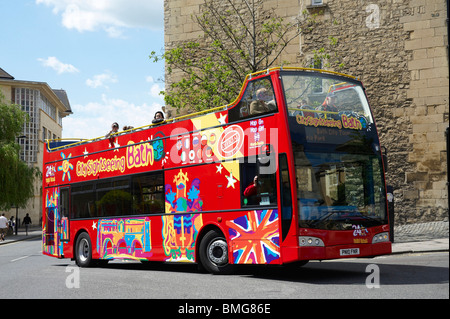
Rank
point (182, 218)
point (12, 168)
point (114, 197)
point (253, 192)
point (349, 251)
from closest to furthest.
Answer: point (349, 251)
point (253, 192)
point (182, 218)
point (114, 197)
point (12, 168)

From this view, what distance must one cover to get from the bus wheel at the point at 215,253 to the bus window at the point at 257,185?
3.51 feet

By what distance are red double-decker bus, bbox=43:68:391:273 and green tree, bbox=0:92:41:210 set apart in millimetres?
29846

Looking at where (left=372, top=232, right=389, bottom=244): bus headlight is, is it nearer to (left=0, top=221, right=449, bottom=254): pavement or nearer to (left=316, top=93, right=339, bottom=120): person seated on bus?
(left=316, top=93, right=339, bottom=120): person seated on bus

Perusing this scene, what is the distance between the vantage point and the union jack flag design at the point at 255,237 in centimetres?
1032

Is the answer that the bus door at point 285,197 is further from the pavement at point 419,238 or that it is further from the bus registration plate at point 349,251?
the pavement at point 419,238

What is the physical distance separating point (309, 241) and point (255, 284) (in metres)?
1.12

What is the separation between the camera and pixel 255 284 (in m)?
10.0

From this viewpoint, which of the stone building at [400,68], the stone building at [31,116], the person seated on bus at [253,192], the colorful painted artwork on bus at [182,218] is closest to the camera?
the person seated on bus at [253,192]

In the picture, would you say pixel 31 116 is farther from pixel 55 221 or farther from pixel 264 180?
pixel 264 180

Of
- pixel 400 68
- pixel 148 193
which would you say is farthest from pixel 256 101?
pixel 400 68


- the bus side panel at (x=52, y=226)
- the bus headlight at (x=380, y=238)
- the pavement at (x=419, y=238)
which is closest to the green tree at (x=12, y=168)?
the bus side panel at (x=52, y=226)
